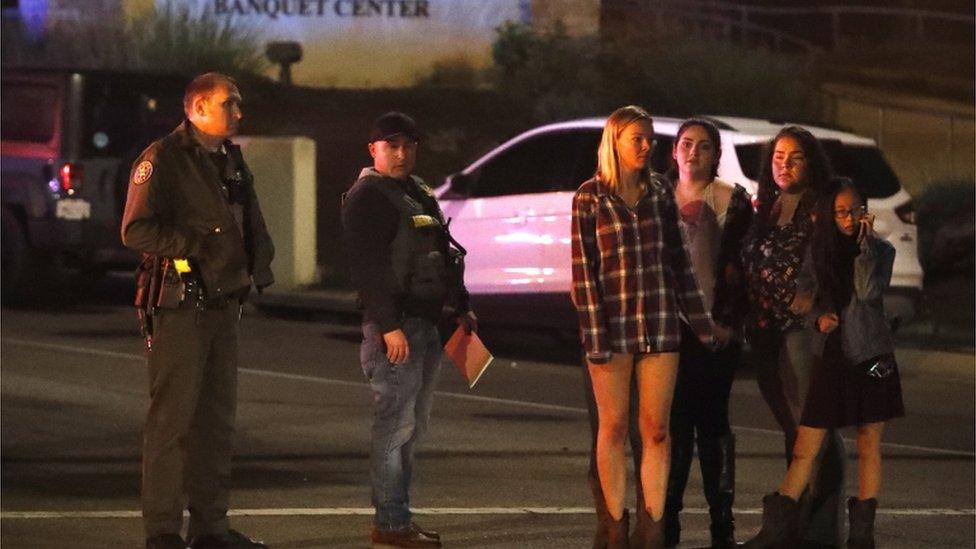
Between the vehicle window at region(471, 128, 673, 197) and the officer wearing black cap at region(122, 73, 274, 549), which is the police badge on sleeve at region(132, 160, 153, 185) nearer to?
the officer wearing black cap at region(122, 73, 274, 549)

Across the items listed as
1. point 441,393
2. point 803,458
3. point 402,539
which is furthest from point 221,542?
point 441,393

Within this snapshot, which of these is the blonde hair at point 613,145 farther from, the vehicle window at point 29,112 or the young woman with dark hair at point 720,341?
the vehicle window at point 29,112

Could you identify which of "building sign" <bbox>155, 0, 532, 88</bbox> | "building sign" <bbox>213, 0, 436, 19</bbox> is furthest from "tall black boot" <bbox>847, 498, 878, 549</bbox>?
"building sign" <bbox>213, 0, 436, 19</bbox>

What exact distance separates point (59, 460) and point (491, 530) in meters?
2.76

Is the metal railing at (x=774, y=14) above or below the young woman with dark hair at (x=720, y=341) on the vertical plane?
above

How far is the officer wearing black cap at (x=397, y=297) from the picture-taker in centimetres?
777

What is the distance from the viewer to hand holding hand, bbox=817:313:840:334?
26.3 feet

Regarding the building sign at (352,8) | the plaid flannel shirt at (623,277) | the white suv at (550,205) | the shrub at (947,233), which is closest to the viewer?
the plaid flannel shirt at (623,277)

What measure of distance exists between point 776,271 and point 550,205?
6.48m

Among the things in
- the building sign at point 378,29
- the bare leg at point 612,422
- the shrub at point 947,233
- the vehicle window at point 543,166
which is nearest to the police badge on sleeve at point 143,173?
the bare leg at point 612,422

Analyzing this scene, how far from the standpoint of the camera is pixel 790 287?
8.08m

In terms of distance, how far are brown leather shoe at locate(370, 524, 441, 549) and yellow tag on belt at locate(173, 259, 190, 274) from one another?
1371mm

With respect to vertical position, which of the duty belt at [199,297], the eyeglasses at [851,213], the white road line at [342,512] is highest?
the eyeglasses at [851,213]

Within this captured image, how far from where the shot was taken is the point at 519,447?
1084 cm
